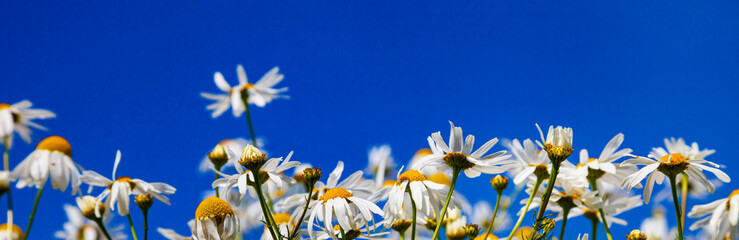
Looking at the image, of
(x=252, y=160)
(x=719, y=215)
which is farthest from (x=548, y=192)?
(x=252, y=160)

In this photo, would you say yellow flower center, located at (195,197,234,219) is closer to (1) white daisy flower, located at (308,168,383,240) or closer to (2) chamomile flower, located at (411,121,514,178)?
(1) white daisy flower, located at (308,168,383,240)

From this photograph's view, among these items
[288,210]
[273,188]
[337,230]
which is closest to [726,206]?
[337,230]

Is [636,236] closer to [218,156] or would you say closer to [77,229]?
[218,156]

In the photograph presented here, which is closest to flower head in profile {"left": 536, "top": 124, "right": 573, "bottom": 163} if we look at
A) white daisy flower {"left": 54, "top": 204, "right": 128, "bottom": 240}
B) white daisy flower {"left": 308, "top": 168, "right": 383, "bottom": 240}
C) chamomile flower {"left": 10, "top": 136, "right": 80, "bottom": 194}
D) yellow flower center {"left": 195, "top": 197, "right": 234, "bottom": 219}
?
white daisy flower {"left": 308, "top": 168, "right": 383, "bottom": 240}

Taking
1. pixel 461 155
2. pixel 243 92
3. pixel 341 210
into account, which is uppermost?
pixel 243 92

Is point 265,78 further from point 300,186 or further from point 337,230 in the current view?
point 337,230

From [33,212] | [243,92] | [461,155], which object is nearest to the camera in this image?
[33,212]

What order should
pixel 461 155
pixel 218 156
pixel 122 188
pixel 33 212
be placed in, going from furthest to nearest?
1. pixel 218 156
2. pixel 122 188
3. pixel 461 155
4. pixel 33 212
